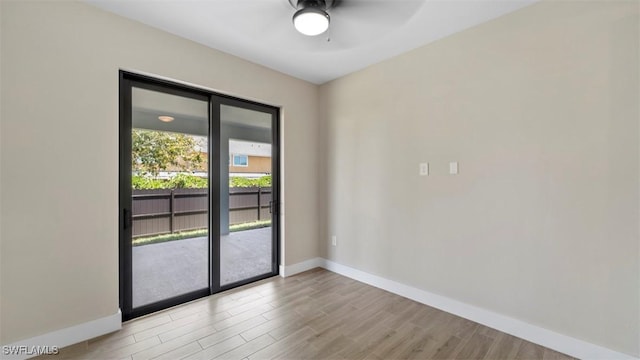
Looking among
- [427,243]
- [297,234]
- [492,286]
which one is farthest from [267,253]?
[492,286]

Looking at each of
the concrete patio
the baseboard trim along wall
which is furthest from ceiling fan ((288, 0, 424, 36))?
the baseboard trim along wall

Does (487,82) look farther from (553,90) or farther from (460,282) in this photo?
(460,282)

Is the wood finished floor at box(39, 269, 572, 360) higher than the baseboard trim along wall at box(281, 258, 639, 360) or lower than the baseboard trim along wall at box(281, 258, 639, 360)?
lower

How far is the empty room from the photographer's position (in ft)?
6.19

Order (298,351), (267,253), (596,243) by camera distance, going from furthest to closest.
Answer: (267,253), (298,351), (596,243)

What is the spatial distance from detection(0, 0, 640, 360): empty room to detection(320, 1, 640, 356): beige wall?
14mm

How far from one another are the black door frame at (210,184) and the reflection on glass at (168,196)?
0.06m

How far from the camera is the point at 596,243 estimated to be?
1892 millimetres

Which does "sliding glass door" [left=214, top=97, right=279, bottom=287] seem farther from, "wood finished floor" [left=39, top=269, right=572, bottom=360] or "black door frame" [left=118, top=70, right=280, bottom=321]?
"wood finished floor" [left=39, top=269, right=572, bottom=360]

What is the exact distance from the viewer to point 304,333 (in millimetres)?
2260

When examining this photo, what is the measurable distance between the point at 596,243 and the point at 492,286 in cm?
84

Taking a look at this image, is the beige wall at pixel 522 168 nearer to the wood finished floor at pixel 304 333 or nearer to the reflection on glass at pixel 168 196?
the wood finished floor at pixel 304 333

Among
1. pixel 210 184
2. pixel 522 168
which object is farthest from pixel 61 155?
pixel 522 168

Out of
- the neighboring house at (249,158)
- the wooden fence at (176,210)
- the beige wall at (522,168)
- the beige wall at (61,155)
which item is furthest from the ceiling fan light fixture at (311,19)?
the wooden fence at (176,210)
